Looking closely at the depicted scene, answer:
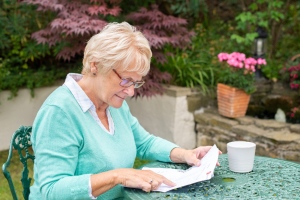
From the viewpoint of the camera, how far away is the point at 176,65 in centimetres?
509

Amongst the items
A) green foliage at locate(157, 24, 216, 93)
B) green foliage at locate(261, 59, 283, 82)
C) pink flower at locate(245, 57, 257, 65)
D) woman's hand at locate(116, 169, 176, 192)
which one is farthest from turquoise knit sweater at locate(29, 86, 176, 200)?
green foliage at locate(261, 59, 283, 82)

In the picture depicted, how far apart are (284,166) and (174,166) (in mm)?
465

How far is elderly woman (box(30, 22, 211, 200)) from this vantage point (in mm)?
1725

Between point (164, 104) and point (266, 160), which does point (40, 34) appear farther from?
point (266, 160)

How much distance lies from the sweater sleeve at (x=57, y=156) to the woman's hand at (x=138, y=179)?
0.12 metres

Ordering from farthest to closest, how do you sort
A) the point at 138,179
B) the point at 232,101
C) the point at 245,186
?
the point at 232,101 < the point at 245,186 < the point at 138,179

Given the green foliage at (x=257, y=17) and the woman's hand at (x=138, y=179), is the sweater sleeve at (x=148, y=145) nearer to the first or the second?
the woman's hand at (x=138, y=179)

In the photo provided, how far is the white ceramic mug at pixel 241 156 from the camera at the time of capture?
193 cm

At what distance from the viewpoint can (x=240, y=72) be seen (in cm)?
463

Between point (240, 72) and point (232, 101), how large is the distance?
0.30 meters

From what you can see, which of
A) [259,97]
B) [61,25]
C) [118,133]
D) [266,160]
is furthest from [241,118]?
[118,133]

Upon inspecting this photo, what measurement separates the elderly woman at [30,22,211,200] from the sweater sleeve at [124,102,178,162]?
90mm

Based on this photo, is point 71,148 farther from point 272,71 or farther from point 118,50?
point 272,71

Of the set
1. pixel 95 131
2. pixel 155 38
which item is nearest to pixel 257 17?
pixel 155 38
